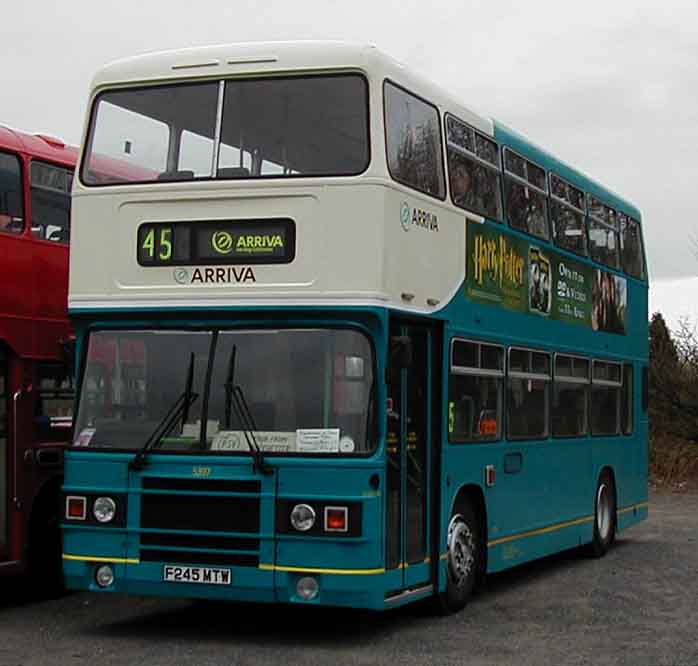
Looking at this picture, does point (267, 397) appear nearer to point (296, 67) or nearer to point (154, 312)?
point (154, 312)

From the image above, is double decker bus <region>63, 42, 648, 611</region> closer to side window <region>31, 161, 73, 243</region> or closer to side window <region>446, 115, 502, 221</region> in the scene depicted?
side window <region>446, 115, 502, 221</region>

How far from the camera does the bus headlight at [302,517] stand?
10.7 meters

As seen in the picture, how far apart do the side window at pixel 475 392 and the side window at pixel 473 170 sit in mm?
1237

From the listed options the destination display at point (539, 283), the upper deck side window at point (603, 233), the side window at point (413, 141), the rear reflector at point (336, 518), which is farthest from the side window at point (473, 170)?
the upper deck side window at point (603, 233)

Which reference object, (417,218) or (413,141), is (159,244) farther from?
(413,141)

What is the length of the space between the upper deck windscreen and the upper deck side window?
6.65 metres

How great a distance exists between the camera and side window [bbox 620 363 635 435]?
18656 mm

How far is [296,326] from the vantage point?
36.0 feet

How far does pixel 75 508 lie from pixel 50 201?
346 centimetres

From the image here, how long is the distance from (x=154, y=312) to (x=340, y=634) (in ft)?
9.36

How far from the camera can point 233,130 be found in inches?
450

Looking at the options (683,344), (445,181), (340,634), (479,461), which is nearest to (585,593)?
(479,461)

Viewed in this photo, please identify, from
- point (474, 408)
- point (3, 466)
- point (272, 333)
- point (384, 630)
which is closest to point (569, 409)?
point (474, 408)

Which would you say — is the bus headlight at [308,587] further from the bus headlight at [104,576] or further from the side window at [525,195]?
the side window at [525,195]
